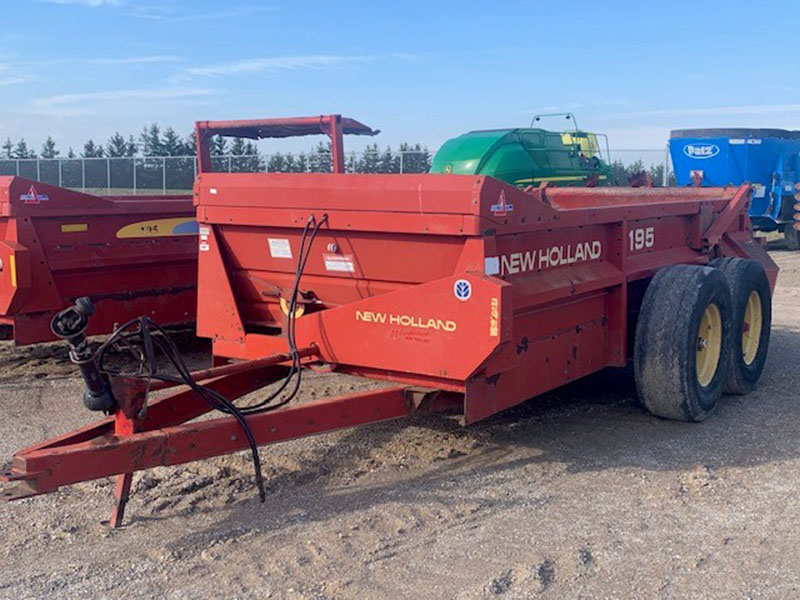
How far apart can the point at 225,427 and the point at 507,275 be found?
151 centimetres

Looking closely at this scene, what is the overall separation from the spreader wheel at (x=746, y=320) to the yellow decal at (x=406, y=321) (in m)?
2.66

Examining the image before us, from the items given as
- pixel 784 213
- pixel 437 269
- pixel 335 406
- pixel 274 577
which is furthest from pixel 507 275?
pixel 784 213

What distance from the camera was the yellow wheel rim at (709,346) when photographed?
19.4ft

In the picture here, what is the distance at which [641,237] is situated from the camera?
19.0ft

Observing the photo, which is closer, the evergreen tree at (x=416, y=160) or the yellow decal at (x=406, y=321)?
the yellow decal at (x=406, y=321)

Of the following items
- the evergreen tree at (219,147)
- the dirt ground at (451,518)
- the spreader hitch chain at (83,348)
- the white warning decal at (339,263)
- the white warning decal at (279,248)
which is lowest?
the dirt ground at (451,518)

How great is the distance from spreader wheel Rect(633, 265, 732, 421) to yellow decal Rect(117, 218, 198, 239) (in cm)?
403

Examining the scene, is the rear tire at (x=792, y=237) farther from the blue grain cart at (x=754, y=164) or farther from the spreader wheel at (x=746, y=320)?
the spreader wheel at (x=746, y=320)

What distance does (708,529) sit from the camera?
407cm

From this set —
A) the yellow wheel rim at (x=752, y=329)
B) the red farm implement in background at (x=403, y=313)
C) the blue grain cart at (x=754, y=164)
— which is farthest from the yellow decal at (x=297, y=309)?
the blue grain cart at (x=754, y=164)

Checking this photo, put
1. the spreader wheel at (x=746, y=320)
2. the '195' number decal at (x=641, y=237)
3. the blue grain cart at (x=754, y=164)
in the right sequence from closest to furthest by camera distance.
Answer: the '195' number decal at (x=641, y=237), the spreader wheel at (x=746, y=320), the blue grain cart at (x=754, y=164)

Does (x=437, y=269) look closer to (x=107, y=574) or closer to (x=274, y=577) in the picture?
(x=274, y=577)

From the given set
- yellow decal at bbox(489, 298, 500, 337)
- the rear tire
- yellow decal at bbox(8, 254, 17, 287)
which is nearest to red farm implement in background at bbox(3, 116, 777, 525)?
yellow decal at bbox(489, 298, 500, 337)

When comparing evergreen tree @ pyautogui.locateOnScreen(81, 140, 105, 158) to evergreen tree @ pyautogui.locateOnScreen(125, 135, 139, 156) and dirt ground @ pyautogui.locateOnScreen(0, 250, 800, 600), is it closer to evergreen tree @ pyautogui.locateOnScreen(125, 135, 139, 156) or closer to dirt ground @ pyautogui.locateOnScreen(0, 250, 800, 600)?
evergreen tree @ pyautogui.locateOnScreen(125, 135, 139, 156)
